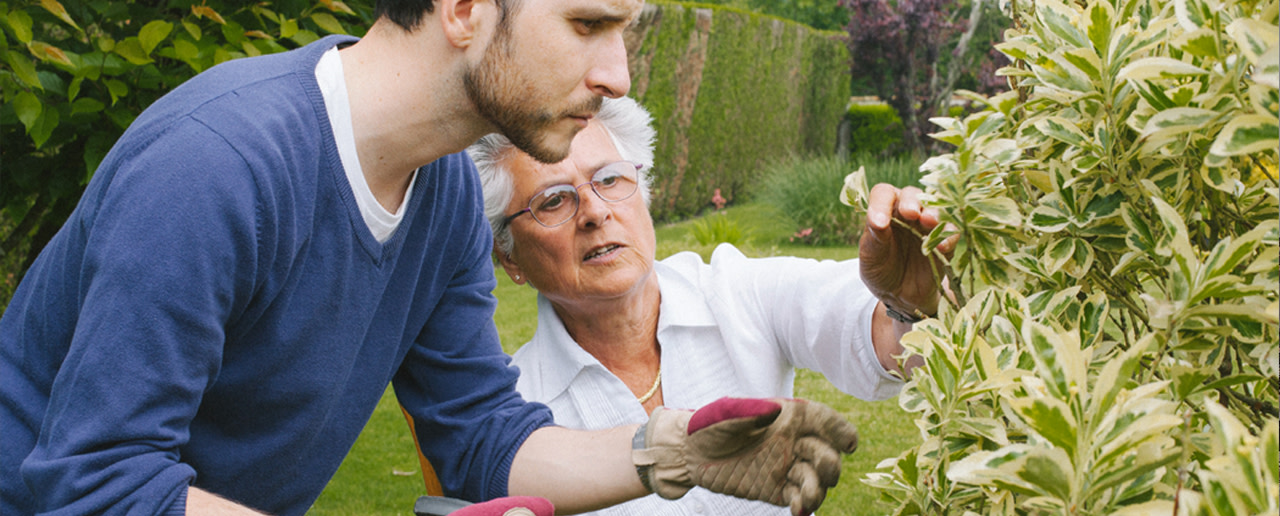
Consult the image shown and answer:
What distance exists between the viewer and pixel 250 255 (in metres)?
1.37

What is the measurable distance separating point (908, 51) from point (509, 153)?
13.1 meters

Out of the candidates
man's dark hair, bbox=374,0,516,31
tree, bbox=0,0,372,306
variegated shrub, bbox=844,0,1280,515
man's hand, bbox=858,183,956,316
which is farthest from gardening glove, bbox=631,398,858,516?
tree, bbox=0,0,372,306

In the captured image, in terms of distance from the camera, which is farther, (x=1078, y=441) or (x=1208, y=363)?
(x=1208, y=363)

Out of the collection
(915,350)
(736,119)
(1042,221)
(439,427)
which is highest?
(1042,221)

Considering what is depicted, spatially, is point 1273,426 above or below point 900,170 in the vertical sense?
above

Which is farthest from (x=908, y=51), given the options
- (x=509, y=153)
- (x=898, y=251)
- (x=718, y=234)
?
(x=898, y=251)

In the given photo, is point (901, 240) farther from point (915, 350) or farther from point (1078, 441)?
point (1078, 441)

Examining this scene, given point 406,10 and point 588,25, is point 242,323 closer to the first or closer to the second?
point 406,10

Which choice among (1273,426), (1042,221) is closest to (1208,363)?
(1042,221)

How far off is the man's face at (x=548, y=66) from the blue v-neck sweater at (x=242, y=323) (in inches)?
10.2

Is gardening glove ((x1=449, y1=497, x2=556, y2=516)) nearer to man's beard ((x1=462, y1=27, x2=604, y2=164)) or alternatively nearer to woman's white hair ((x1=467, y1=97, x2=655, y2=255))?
man's beard ((x1=462, y1=27, x2=604, y2=164))

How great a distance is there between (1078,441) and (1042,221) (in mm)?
367

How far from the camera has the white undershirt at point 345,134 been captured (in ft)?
5.03

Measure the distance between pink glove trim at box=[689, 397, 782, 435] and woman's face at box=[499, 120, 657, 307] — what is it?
2.23 ft
